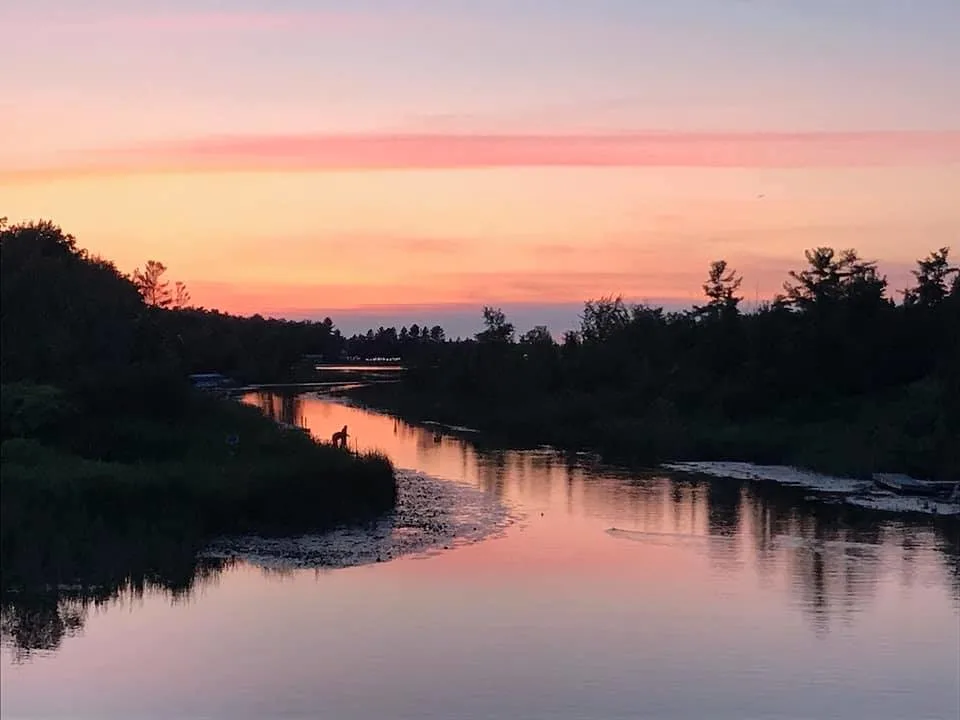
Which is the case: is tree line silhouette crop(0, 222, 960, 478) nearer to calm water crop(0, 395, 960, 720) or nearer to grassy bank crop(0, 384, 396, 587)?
grassy bank crop(0, 384, 396, 587)

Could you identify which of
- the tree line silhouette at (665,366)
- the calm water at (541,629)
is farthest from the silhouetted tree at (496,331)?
the calm water at (541,629)

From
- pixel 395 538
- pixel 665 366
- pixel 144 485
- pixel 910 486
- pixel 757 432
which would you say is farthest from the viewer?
pixel 665 366

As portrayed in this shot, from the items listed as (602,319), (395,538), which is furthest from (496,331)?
(395,538)

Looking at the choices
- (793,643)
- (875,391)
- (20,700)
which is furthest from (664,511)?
(875,391)

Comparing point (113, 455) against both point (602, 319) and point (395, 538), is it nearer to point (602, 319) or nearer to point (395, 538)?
point (395, 538)

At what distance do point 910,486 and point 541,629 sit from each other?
19841 millimetres

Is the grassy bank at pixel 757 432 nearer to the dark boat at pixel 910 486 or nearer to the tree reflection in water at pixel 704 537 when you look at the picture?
the dark boat at pixel 910 486

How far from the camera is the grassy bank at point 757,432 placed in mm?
40531

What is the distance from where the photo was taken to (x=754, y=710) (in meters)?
14.9

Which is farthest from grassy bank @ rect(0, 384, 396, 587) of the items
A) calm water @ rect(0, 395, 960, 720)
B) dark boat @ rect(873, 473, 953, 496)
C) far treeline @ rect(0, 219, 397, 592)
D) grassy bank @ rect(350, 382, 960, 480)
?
grassy bank @ rect(350, 382, 960, 480)

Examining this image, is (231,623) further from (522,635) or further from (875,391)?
(875,391)

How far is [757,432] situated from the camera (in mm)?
50500

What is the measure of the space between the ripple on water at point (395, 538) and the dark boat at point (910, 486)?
11.5 metres

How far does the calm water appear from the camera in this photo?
50.1ft
